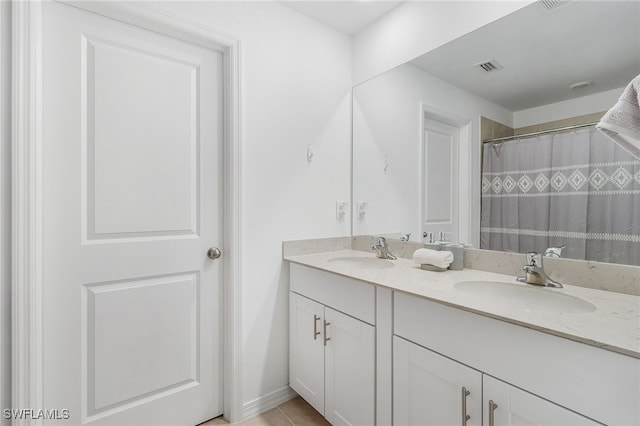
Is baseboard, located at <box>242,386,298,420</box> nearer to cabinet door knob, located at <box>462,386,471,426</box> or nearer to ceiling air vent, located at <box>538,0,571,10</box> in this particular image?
cabinet door knob, located at <box>462,386,471,426</box>

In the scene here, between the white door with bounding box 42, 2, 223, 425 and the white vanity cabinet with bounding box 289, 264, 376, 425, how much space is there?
432 millimetres

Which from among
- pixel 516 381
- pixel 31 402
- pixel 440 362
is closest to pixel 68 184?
pixel 31 402

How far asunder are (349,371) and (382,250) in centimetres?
Answer: 71

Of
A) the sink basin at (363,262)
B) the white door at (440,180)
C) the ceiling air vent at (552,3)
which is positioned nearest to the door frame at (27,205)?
the sink basin at (363,262)

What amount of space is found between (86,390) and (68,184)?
889 millimetres

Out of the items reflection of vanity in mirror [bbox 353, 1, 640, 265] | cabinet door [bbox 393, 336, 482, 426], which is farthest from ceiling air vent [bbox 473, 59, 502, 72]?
cabinet door [bbox 393, 336, 482, 426]

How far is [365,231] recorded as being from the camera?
207 centimetres

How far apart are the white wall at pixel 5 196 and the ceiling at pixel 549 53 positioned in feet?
6.13

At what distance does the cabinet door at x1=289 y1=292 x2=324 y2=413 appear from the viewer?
5.05 feet

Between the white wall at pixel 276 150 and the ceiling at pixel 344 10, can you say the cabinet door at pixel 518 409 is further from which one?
the ceiling at pixel 344 10

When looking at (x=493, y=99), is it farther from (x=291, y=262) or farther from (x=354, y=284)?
(x=291, y=262)

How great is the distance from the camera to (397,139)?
192 cm

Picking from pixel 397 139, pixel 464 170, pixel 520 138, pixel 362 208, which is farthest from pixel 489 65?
pixel 362 208

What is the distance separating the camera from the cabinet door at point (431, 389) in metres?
0.94
